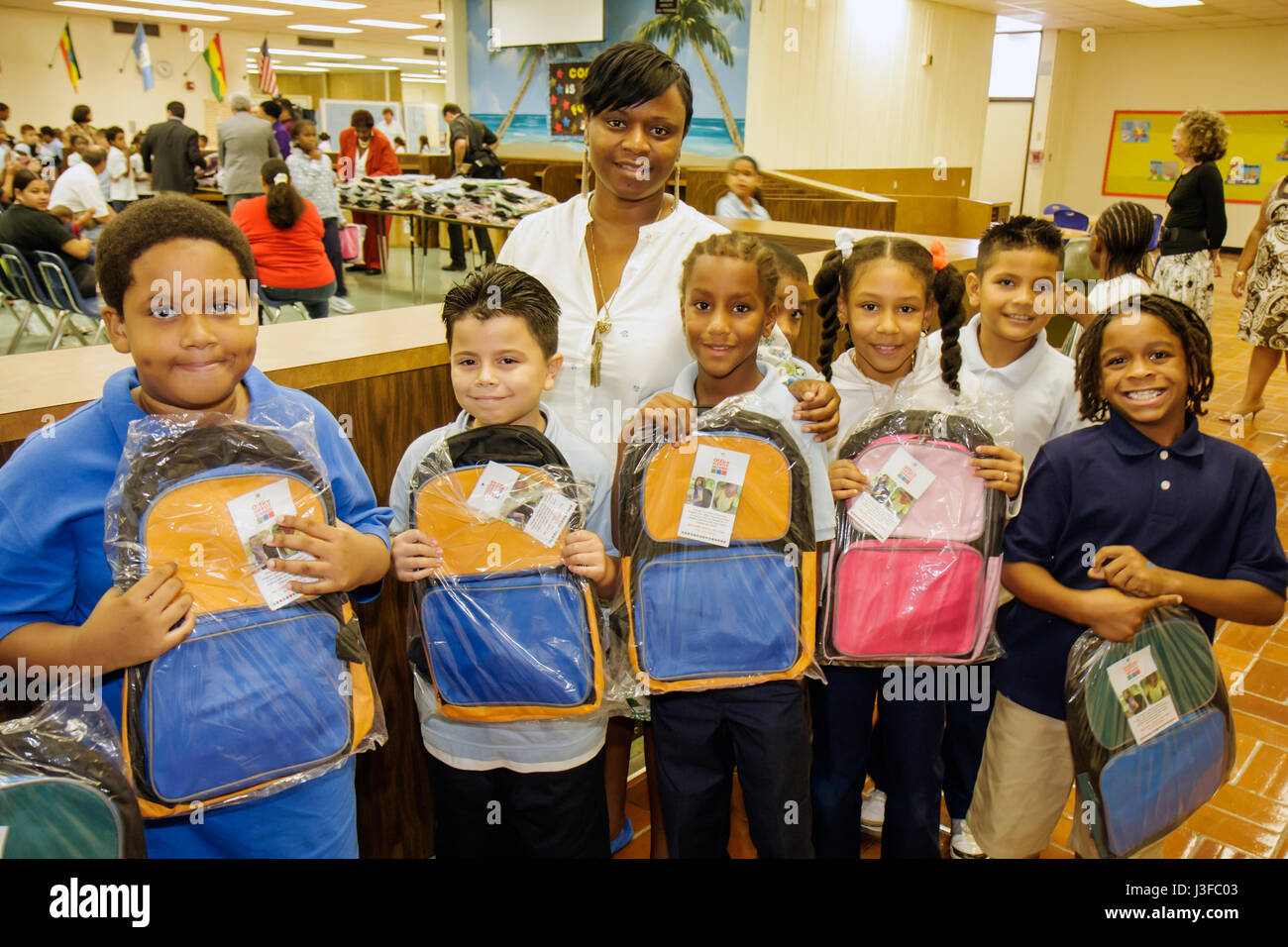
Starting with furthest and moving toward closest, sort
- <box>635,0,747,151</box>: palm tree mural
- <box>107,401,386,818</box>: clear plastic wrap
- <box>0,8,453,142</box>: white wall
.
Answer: <box>0,8,453,142</box>: white wall → <box>635,0,747,151</box>: palm tree mural → <box>107,401,386,818</box>: clear plastic wrap

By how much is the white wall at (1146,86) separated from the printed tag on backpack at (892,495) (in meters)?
15.2

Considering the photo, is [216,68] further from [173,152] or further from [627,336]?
[627,336]

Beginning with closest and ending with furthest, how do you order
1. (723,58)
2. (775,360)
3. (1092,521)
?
(1092,521) < (775,360) < (723,58)

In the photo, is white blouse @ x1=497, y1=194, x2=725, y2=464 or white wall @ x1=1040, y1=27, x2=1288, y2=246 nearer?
white blouse @ x1=497, y1=194, x2=725, y2=464

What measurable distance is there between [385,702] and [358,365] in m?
0.77

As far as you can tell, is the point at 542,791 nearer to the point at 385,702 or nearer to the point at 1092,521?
the point at 385,702

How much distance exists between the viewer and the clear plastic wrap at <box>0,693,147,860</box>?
1.04 metres

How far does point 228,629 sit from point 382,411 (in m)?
0.81

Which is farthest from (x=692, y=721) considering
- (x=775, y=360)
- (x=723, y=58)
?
(x=723, y=58)

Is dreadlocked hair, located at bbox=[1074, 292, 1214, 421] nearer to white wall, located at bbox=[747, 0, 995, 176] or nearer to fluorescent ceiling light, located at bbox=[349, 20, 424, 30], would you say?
white wall, located at bbox=[747, 0, 995, 176]

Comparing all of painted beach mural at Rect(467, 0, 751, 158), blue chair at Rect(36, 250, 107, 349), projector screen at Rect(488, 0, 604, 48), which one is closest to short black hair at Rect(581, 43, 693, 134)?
blue chair at Rect(36, 250, 107, 349)

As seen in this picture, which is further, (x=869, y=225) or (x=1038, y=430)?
(x=869, y=225)

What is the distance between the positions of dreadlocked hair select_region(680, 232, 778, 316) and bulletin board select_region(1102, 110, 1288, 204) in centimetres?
1533

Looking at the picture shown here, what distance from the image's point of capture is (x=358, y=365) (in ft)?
6.05
